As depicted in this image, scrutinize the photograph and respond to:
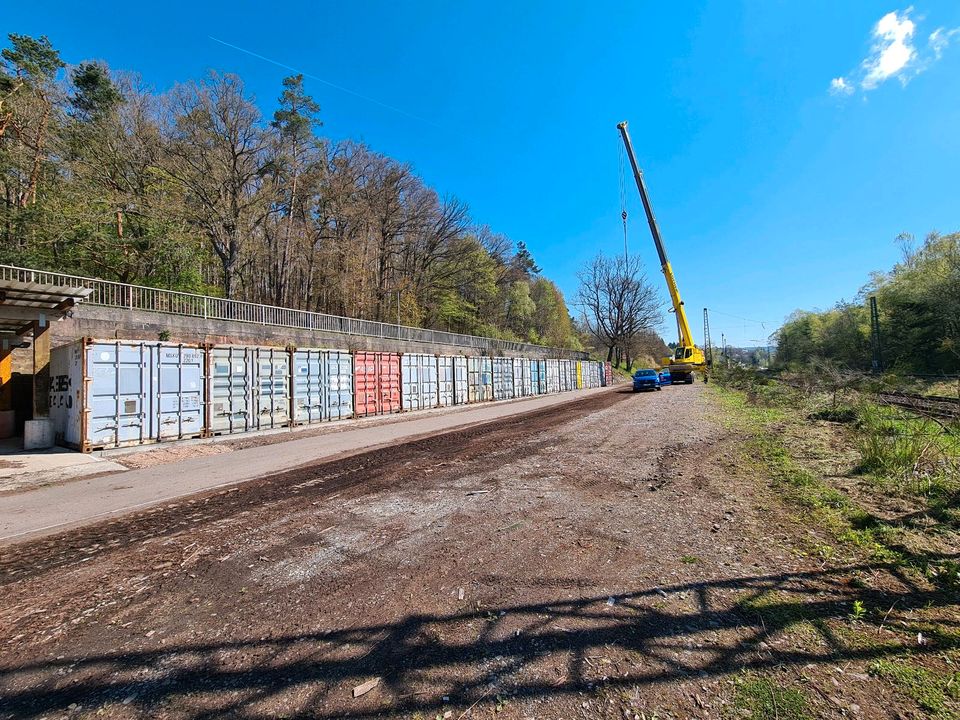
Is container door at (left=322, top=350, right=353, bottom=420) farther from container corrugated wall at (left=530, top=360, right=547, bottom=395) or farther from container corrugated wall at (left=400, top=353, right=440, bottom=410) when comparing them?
container corrugated wall at (left=530, top=360, right=547, bottom=395)

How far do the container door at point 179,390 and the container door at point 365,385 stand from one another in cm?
625

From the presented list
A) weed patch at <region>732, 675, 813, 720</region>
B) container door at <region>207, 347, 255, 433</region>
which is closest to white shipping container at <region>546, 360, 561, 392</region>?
container door at <region>207, 347, 255, 433</region>

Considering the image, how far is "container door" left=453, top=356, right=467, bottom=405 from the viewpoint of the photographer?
25.2 m

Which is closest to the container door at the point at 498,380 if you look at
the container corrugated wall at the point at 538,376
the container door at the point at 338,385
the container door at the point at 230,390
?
the container corrugated wall at the point at 538,376

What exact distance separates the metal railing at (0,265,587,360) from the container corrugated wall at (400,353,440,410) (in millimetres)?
4913

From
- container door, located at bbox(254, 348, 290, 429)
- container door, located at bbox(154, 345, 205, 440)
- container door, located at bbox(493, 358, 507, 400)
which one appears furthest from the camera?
container door, located at bbox(493, 358, 507, 400)

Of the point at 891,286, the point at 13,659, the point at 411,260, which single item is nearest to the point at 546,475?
the point at 13,659

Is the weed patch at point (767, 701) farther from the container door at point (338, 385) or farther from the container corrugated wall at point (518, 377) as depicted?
the container corrugated wall at point (518, 377)

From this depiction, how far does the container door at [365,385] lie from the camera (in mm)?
18109

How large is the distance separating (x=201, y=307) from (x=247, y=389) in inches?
266

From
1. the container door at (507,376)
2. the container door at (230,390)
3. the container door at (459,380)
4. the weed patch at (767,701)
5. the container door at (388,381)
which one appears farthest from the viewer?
the container door at (507,376)

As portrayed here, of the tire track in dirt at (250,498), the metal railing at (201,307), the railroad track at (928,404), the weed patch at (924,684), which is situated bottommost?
the tire track in dirt at (250,498)

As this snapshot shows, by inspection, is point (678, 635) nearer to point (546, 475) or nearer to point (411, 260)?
point (546, 475)

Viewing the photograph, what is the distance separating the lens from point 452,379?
82.0 feet
